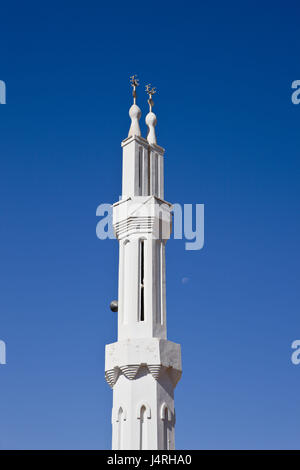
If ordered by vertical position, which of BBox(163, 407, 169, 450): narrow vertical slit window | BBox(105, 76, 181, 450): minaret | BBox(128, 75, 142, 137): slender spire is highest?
BBox(128, 75, 142, 137): slender spire

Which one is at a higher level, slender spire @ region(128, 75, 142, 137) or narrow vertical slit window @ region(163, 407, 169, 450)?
slender spire @ region(128, 75, 142, 137)

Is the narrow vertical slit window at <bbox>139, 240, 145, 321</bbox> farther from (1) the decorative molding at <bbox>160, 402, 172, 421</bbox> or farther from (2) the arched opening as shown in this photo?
(2) the arched opening

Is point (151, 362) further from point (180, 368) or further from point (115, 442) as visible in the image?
point (115, 442)

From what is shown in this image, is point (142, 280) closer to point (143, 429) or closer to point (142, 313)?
point (142, 313)

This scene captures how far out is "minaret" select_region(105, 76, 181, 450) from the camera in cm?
1838

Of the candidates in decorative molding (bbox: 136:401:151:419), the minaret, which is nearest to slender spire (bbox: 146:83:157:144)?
the minaret

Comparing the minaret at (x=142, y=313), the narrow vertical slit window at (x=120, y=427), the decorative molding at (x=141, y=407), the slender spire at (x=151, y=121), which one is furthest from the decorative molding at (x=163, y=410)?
the slender spire at (x=151, y=121)

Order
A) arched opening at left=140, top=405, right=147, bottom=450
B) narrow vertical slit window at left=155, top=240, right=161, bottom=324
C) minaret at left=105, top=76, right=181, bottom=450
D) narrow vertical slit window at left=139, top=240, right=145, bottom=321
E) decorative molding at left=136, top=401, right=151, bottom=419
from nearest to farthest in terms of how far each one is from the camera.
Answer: arched opening at left=140, top=405, right=147, bottom=450, decorative molding at left=136, top=401, right=151, bottom=419, minaret at left=105, top=76, right=181, bottom=450, narrow vertical slit window at left=155, top=240, right=161, bottom=324, narrow vertical slit window at left=139, top=240, right=145, bottom=321

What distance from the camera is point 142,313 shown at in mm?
20047

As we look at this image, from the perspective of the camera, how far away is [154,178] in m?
22.0

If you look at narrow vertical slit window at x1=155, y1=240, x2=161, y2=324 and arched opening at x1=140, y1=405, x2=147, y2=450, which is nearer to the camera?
arched opening at x1=140, y1=405, x2=147, y2=450
